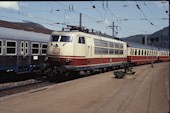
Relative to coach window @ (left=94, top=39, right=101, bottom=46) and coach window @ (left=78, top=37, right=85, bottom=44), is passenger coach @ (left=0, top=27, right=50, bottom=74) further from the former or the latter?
coach window @ (left=94, top=39, right=101, bottom=46)

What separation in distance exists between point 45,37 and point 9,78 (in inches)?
177

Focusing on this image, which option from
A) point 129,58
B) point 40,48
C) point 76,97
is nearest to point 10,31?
point 40,48

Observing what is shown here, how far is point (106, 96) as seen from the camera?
502 inches

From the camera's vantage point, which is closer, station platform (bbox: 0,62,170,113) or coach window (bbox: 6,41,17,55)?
station platform (bbox: 0,62,170,113)

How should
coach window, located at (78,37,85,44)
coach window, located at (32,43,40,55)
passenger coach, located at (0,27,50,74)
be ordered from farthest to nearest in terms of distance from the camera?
coach window, located at (32,43,40,55), coach window, located at (78,37,85,44), passenger coach, located at (0,27,50,74)

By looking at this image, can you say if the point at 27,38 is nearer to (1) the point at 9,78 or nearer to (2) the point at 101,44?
(1) the point at 9,78

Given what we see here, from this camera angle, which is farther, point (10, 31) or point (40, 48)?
point (40, 48)

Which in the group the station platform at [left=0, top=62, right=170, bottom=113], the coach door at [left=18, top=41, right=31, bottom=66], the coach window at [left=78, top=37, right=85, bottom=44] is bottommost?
the station platform at [left=0, top=62, right=170, bottom=113]

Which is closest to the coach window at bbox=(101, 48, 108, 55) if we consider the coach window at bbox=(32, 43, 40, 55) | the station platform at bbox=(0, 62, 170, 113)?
the coach window at bbox=(32, 43, 40, 55)

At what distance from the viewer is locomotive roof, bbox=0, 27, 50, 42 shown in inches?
686

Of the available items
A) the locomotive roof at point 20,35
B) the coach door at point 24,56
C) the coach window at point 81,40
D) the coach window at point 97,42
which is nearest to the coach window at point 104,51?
the coach window at point 97,42

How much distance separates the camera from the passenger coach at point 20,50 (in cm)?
1723

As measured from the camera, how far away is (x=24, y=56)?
758 inches

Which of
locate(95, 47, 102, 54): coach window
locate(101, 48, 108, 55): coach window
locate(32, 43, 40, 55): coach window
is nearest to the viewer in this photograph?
locate(32, 43, 40, 55): coach window
